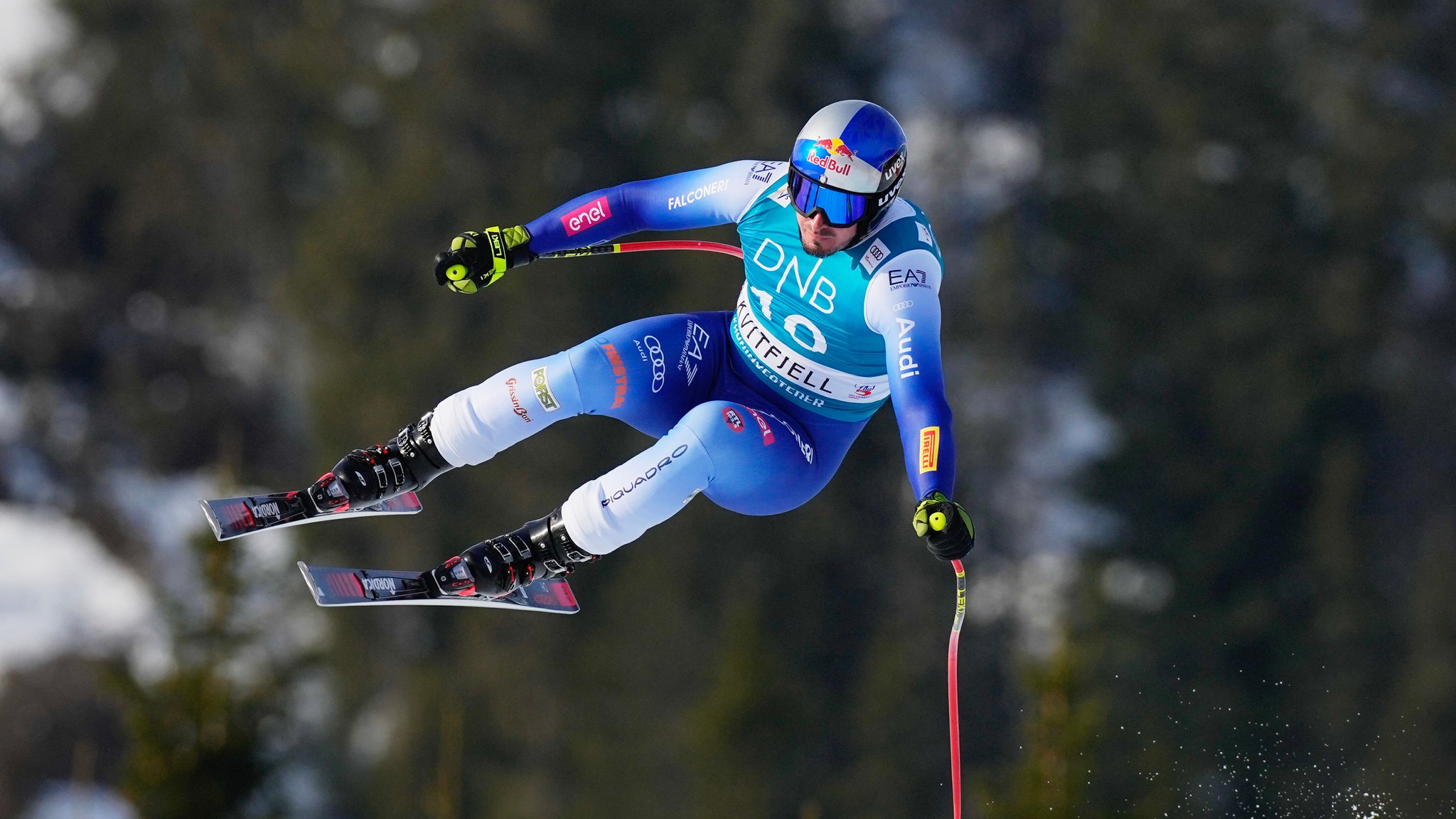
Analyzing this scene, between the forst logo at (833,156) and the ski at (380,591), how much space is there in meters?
2.00

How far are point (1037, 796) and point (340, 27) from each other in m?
30.2

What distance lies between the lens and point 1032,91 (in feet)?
148

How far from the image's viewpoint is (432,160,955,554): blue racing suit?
7.51m

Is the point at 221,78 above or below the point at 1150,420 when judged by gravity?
above

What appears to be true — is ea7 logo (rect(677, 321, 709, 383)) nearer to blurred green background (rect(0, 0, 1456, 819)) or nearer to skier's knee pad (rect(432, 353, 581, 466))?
skier's knee pad (rect(432, 353, 581, 466))

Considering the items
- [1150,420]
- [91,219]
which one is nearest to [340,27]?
[91,219]

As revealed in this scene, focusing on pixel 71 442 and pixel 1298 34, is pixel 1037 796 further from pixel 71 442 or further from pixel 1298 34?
pixel 71 442

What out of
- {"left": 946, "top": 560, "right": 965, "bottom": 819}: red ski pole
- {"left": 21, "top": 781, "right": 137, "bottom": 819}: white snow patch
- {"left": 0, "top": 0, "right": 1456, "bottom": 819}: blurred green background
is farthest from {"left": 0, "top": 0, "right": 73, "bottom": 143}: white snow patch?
{"left": 946, "top": 560, "right": 965, "bottom": 819}: red ski pole

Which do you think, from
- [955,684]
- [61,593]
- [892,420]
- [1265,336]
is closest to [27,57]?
[61,593]

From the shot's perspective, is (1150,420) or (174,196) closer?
(1150,420)

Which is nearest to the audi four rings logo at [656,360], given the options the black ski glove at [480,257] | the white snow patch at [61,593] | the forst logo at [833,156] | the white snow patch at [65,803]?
the black ski glove at [480,257]

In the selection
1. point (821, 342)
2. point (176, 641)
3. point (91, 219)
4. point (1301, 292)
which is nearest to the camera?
point (821, 342)

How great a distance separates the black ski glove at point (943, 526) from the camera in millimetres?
6941

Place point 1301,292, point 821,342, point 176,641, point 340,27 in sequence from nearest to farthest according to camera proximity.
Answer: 1. point 821,342
2. point 176,641
3. point 1301,292
4. point 340,27
